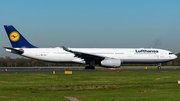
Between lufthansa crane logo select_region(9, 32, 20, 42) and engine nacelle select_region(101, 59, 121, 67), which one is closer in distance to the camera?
engine nacelle select_region(101, 59, 121, 67)

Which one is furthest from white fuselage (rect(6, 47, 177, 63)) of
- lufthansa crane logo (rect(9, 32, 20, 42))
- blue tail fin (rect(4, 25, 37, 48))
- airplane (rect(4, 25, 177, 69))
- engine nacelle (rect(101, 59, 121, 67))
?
engine nacelle (rect(101, 59, 121, 67))

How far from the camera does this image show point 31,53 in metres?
44.2

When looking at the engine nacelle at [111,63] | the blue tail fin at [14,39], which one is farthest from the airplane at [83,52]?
the engine nacelle at [111,63]

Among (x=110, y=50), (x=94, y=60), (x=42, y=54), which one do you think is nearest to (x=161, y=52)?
(x=110, y=50)

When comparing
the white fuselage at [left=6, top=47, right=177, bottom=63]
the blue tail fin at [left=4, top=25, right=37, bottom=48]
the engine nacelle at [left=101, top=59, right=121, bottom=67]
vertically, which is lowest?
the engine nacelle at [left=101, top=59, right=121, bottom=67]

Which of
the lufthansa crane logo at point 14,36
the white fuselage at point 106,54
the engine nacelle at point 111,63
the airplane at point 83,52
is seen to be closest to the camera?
the engine nacelle at point 111,63

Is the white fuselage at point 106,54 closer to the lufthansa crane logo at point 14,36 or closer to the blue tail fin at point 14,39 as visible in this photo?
the blue tail fin at point 14,39

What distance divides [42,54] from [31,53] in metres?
2.10

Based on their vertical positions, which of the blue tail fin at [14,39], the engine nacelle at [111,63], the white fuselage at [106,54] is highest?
the blue tail fin at [14,39]

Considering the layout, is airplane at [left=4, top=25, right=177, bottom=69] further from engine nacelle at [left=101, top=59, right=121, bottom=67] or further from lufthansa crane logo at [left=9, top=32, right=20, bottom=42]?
engine nacelle at [left=101, top=59, right=121, bottom=67]

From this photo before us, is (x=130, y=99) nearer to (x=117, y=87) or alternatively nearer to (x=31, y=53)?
(x=117, y=87)

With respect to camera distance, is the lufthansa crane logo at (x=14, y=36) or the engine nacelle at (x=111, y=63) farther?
the lufthansa crane logo at (x=14, y=36)

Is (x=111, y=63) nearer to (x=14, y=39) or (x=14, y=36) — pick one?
(x=14, y=39)

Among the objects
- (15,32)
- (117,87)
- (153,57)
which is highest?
(15,32)
